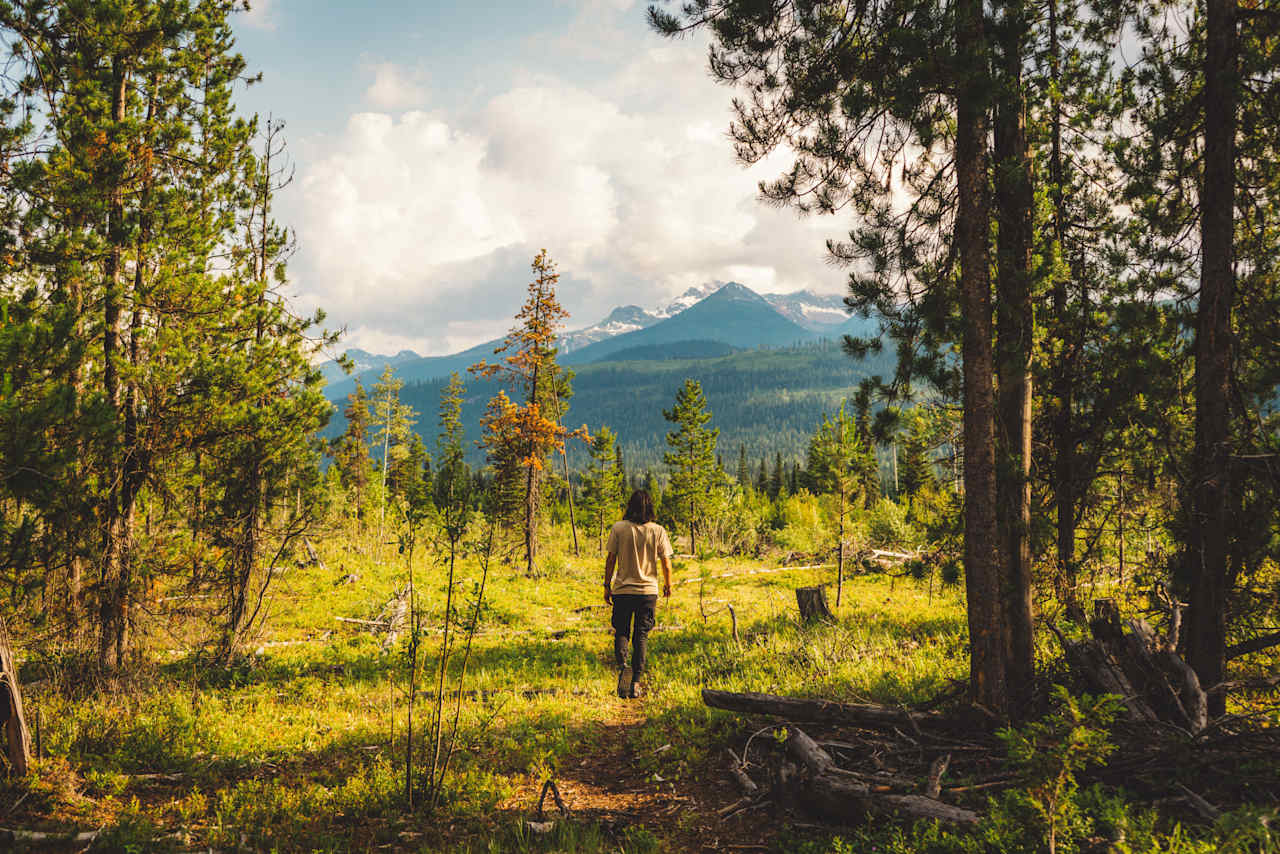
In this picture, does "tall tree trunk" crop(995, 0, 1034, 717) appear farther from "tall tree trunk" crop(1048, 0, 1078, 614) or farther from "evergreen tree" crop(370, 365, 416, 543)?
"evergreen tree" crop(370, 365, 416, 543)

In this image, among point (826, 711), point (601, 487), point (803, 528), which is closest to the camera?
point (826, 711)

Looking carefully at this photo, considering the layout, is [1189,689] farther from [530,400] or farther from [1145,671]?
[530,400]

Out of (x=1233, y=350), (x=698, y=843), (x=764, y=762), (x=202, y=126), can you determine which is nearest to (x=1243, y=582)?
(x=1233, y=350)

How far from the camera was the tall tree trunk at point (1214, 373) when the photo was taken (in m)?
4.52

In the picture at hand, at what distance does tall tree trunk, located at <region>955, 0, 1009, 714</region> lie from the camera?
4.73 meters

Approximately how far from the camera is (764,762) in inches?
198

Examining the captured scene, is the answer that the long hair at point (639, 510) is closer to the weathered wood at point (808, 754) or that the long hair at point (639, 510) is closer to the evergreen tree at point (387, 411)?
the weathered wood at point (808, 754)

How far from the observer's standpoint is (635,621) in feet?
25.7

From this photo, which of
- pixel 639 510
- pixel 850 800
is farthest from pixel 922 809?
pixel 639 510

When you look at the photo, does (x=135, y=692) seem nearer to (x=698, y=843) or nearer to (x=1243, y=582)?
(x=698, y=843)

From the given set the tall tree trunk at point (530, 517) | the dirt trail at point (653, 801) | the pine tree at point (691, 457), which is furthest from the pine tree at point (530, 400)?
the dirt trail at point (653, 801)

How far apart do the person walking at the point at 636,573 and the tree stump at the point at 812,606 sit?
155 inches

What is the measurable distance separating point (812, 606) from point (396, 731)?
724cm

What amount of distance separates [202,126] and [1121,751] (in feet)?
40.6
